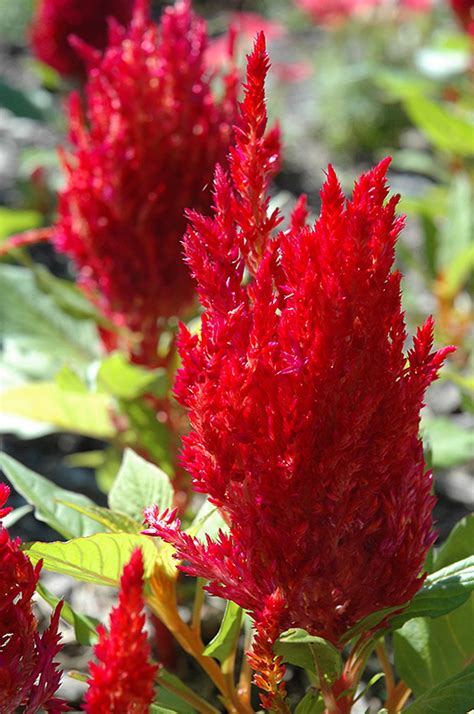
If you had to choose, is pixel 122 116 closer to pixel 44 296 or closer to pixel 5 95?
pixel 44 296

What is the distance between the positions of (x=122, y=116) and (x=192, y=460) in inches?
39.2

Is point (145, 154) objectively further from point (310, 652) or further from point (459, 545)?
point (310, 652)

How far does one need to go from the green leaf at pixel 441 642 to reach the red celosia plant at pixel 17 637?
58 cm

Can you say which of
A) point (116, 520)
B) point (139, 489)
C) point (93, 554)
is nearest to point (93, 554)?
point (93, 554)

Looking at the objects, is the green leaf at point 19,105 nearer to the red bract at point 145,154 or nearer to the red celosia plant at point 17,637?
the red bract at point 145,154

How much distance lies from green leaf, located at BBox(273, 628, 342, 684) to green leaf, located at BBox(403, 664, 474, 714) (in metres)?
0.12

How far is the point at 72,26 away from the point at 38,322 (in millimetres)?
1414

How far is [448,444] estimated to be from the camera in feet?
7.26

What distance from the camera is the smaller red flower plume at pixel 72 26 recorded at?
10.7 ft

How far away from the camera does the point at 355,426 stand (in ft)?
3.53

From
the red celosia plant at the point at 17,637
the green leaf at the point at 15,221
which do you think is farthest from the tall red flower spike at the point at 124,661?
the green leaf at the point at 15,221

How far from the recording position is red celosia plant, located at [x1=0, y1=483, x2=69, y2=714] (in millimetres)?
1064

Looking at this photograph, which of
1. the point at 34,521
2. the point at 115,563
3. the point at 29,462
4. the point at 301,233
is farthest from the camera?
the point at 29,462

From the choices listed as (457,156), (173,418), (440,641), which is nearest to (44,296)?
(173,418)
